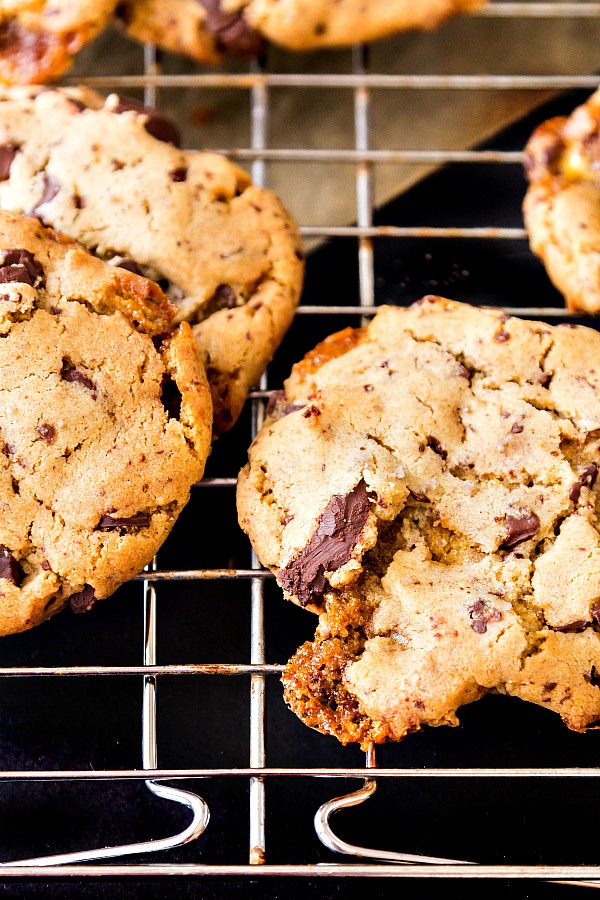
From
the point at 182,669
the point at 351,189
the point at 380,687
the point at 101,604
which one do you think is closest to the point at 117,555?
the point at 182,669

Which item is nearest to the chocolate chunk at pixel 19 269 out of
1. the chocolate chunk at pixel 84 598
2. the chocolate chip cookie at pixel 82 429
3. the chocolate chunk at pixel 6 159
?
the chocolate chip cookie at pixel 82 429

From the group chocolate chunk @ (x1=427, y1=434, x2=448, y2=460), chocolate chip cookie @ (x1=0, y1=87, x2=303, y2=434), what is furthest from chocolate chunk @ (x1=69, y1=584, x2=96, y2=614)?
chocolate chunk @ (x1=427, y1=434, x2=448, y2=460)

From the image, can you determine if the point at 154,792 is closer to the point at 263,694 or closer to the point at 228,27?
the point at 263,694

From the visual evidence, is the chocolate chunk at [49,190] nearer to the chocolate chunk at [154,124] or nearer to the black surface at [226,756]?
the chocolate chunk at [154,124]

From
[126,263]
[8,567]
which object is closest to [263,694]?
[8,567]

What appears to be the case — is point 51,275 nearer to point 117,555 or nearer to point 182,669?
point 117,555
